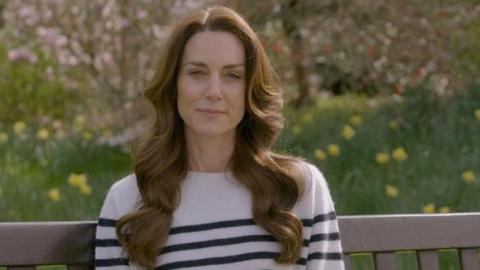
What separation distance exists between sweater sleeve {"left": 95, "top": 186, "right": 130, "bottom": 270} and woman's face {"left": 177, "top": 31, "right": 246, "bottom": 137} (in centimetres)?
30

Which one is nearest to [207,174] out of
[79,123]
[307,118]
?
[307,118]

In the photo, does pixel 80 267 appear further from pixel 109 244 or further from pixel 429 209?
pixel 429 209

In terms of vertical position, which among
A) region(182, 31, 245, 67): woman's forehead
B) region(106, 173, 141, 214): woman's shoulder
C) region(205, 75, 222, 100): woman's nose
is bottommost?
region(106, 173, 141, 214): woman's shoulder

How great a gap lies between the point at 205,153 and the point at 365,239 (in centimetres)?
56

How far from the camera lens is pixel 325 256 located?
3.16 metres

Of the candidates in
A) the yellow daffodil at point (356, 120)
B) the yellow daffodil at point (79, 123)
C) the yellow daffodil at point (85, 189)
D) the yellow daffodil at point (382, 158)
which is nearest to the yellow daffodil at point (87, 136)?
the yellow daffodil at point (79, 123)

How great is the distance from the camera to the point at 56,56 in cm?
818

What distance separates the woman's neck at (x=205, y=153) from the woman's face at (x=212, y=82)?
65 millimetres

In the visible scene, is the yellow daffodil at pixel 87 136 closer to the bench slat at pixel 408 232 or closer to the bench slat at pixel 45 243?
the bench slat at pixel 408 232

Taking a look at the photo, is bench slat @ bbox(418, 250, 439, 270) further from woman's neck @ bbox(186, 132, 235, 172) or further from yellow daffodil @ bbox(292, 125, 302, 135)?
yellow daffodil @ bbox(292, 125, 302, 135)

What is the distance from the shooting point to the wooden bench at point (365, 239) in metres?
3.04

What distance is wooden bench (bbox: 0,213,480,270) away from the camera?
3.04m

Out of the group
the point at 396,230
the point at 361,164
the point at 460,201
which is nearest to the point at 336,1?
the point at 361,164

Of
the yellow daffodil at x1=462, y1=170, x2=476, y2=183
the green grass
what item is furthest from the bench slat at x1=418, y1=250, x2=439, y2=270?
the green grass
